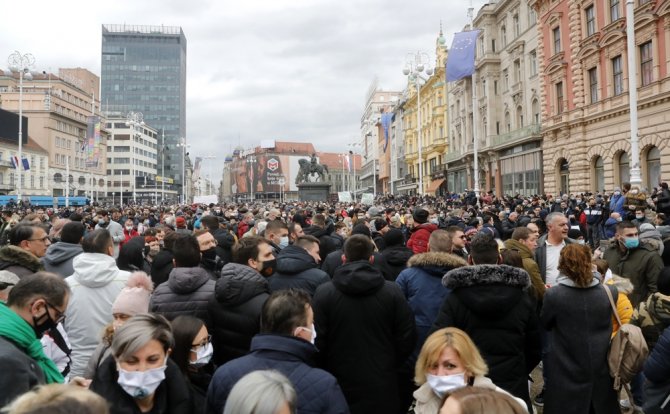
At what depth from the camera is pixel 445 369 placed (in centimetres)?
301

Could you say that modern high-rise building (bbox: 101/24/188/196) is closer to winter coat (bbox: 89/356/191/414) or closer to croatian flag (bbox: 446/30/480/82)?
croatian flag (bbox: 446/30/480/82)

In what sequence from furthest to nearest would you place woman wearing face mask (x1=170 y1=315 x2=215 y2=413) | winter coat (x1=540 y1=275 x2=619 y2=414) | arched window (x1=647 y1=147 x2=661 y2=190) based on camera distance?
arched window (x1=647 y1=147 x2=661 y2=190) < winter coat (x1=540 y1=275 x2=619 y2=414) < woman wearing face mask (x1=170 y1=315 x2=215 y2=413)

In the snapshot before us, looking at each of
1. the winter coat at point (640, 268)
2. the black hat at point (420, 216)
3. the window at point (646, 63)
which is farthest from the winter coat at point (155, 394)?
the window at point (646, 63)

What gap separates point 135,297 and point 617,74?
30.3 meters

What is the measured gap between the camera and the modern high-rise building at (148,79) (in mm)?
143375

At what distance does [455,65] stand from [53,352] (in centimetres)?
2572

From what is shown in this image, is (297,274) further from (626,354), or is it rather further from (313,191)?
(313,191)

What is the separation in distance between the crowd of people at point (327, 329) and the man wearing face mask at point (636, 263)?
0.06ft

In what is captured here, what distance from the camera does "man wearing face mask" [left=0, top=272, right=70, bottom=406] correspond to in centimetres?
249

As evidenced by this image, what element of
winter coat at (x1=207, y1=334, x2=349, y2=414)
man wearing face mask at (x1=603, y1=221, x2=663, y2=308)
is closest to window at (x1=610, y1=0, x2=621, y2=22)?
man wearing face mask at (x1=603, y1=221, x2=663, y2=308)

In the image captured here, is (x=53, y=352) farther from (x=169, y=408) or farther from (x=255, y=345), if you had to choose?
(x=255, y=345)

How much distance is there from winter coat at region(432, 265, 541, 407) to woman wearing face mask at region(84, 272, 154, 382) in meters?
2.31

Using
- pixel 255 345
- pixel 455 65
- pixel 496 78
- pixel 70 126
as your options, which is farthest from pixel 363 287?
pixel 70 126

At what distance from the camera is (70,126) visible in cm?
8619
